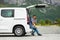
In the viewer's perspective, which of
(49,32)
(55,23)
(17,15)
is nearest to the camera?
(17,15)

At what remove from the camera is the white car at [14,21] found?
21781 millimetres

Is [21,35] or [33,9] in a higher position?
[33,9]

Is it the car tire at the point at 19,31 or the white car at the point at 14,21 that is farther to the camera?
the car tire at the point at 19,31

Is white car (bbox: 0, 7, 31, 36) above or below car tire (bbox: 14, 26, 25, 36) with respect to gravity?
above

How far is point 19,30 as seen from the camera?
22.1 m

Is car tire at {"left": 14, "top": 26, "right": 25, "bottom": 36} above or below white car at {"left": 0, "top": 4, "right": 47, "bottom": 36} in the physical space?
below

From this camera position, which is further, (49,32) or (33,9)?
(33,9)

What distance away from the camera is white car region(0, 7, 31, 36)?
21.8 m

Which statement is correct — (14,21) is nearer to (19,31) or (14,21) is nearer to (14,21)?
(14,21)

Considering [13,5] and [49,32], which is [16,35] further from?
[13,5]

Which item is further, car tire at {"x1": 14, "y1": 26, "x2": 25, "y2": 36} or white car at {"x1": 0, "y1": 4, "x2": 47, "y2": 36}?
car tire at {"x1": 14, "y1": 26, "x2": 25, "y2": 36}

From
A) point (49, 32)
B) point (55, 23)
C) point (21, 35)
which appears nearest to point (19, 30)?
point (21, 35)

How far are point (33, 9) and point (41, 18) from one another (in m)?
1.10

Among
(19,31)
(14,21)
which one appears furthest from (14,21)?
(19,31)
